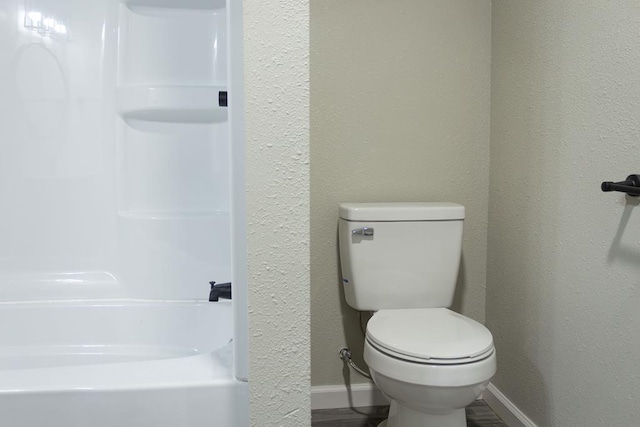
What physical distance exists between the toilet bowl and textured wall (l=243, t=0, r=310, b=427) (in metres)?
0.54

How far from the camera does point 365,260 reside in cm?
186

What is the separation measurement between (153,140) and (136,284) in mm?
597

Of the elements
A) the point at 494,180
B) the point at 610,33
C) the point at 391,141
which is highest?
the point at 610,33

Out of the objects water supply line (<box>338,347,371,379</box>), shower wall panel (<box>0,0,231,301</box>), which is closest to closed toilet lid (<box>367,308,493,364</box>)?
water supply line (<box>338,347,371,379</box>)

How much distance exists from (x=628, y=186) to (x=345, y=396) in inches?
53.6

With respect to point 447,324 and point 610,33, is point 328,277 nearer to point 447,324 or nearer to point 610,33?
point 447,324

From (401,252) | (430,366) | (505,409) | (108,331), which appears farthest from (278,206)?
(505,409)

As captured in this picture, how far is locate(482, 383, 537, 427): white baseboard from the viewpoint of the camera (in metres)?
1.82

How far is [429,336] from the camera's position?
5.06ft

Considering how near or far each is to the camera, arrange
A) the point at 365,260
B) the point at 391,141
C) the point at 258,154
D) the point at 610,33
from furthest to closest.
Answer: the point at 391,141 < the point at 365,260 < the point at 610,33 < the point at 258,154

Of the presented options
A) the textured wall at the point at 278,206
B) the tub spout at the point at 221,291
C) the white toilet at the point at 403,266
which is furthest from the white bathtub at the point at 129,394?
the white toilet at the point at 403,266

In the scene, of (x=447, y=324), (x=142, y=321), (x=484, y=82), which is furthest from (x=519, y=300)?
(x=142, y=321)

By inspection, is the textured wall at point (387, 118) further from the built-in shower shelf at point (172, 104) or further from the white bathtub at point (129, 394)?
the white bathtub at point (129, 394)

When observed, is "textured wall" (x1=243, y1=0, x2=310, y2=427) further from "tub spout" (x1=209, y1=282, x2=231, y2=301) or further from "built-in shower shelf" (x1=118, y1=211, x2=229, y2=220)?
"built-in shower shelf" (x1=118, y1=211, x2=229, y2=220)
